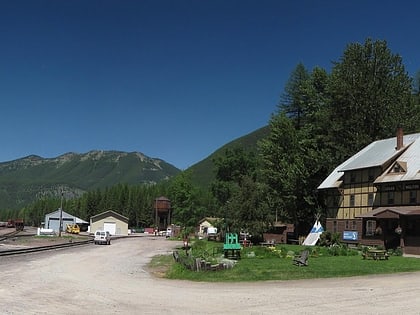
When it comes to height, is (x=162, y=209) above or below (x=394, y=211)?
below

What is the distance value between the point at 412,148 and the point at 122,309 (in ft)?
126

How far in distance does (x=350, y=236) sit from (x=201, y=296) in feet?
115

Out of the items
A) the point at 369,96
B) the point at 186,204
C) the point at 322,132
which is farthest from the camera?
the point at 186,204

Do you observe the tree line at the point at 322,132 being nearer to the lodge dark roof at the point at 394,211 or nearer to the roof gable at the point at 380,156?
the roof gable at the point at 380,156

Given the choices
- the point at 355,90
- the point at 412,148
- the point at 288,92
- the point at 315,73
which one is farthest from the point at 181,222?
the point at 412,148

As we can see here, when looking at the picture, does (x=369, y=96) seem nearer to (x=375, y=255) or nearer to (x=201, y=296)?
(x=375, y=255)

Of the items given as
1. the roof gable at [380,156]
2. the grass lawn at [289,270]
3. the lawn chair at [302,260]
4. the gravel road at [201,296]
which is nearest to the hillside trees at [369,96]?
the roof gable at [380,156]

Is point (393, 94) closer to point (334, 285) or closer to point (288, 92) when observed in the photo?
point (288, 92)

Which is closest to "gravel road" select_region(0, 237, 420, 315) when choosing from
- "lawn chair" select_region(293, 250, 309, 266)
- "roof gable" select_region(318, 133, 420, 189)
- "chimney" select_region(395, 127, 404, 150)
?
"lawn chair" select_region(293, 250, 309, 266)

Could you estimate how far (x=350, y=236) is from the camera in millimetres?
51062

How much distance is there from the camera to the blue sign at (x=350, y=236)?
5019cm

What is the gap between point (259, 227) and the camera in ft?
178

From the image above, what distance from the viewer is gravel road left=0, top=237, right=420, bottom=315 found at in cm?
1608

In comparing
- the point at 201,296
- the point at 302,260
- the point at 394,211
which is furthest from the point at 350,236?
the point at 201,296
